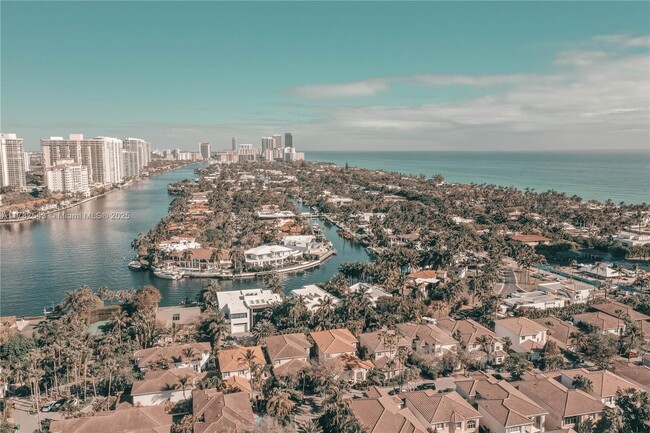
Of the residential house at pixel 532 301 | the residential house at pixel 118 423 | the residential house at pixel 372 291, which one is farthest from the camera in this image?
the residential house at pixel 372 291

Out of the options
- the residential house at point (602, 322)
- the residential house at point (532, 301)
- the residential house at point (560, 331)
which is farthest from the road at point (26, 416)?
the residential house at point (602, 322)

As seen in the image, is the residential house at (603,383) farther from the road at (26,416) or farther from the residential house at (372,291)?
the road at (26,416)

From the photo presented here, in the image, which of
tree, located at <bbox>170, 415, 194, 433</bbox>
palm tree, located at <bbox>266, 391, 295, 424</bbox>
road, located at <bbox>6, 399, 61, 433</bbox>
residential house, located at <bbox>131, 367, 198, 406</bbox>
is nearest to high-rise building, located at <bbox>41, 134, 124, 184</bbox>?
road, located at <bbox>6, 399, 61, 433</bbox>

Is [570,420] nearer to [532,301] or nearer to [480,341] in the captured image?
[480,341]

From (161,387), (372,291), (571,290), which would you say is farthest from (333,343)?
(571,290)

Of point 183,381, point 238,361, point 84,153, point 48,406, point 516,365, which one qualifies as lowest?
point 48,406

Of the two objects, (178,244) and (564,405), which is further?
(178,244)

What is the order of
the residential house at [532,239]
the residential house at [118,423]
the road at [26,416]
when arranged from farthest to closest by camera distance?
the residential house at [532,239]
the road at [26,416]
the residential house at [118,423]

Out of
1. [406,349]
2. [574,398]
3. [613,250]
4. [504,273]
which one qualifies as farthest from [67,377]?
[613,250]
